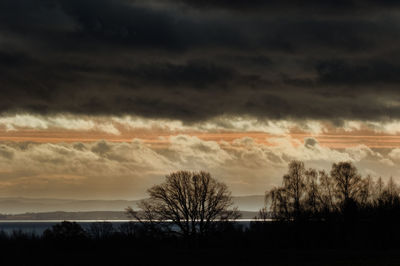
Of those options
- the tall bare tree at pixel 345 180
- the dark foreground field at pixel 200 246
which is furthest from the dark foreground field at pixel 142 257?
the tall bare tree at pixel 345 180

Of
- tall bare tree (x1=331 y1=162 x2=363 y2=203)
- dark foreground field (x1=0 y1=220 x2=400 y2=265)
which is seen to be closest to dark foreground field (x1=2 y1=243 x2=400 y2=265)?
dark foreground field (x1=0 y1=220 x2=400 y2=265)

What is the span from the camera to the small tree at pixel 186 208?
110 metres

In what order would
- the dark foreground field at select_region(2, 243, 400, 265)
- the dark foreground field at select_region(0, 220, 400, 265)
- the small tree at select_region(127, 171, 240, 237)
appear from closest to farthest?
the dark foreground field at select_region(2, 243, 400, 265) → the dark foreground field at select_region(0, 220, 400, 265) → the small tree at select_region(127, 171, 240, 237)

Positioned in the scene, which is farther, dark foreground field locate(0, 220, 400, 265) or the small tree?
the small tree

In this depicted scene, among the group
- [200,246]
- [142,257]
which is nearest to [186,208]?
[200,246]

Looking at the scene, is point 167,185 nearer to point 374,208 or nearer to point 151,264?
point 374,208

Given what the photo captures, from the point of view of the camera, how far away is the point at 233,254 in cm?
7694

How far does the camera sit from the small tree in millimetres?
109875

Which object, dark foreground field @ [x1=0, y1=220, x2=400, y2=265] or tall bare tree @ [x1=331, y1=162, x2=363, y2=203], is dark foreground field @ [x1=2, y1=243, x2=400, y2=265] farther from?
tall bare tree @ [x1=331, y1=162, x2=363, y2=203]

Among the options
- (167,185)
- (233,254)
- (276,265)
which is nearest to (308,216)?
(167,185)

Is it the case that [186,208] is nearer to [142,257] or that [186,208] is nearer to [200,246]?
[200,246]

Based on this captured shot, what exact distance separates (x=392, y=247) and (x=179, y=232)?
34331 mm

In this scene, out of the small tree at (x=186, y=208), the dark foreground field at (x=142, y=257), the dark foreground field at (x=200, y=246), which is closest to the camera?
the dark foreground field at (x=142, y=257)

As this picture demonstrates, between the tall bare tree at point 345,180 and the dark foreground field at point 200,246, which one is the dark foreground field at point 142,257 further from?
the tall bare tree at point 345,180
